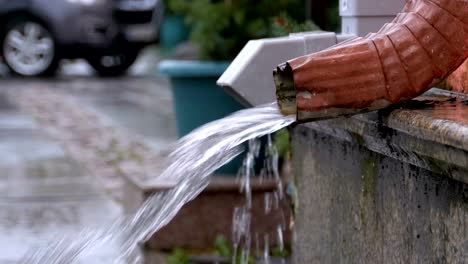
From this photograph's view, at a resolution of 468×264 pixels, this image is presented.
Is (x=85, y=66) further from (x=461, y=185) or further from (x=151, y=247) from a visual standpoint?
(x=461, y=185)

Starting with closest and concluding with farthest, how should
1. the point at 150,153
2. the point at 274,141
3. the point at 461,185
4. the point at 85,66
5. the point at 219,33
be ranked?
the point at 461,185 < the point at 274,141 < the point at 219,33 < the point at 150,153 < the point at 85,66

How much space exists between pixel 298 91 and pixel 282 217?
298 centimetres

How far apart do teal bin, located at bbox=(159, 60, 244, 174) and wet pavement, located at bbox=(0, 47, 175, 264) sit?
2.21 ft

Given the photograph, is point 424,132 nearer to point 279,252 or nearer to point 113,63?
point 279,252

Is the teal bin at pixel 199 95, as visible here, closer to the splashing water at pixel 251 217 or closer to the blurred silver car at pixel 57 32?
the splashing water at pixel 251 217

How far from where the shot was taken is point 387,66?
254 cm

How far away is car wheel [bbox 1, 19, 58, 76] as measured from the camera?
13.7 m

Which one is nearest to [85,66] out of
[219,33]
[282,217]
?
[219,33]

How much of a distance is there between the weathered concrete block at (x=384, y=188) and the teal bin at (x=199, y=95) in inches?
93.5

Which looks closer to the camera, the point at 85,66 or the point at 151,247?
the point at 151,247

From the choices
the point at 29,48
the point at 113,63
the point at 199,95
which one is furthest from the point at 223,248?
the point at 113,63

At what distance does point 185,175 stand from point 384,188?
0.64 meters

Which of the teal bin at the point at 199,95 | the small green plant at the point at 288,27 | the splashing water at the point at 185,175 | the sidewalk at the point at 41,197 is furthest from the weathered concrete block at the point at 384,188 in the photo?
the teal bin at the point at 199,95

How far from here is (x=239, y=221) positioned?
17.9ft
